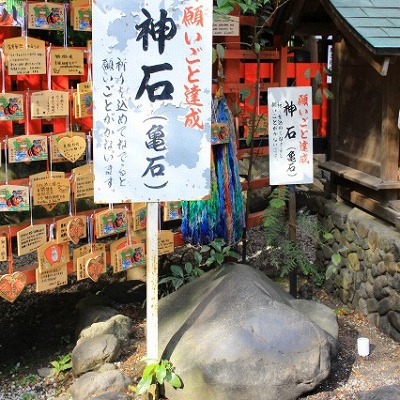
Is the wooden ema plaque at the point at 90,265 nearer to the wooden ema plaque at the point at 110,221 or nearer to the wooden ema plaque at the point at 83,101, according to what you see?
the wooden ema plaque at the point at 110,221

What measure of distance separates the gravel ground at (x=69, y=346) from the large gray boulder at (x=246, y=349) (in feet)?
0.95

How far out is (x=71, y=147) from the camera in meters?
5.40

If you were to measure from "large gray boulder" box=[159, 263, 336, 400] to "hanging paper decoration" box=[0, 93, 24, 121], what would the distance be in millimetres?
2089

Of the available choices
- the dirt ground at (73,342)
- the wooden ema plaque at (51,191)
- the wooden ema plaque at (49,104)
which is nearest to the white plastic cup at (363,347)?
the dirt ground at (73,342)

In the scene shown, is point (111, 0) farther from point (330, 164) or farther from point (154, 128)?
point (330, 164)

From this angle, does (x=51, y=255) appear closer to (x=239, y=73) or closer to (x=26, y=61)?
(x=26, y=61)

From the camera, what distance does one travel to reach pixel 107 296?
22.3 feet

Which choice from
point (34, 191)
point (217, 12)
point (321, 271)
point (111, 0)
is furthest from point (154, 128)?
point (321, 271)

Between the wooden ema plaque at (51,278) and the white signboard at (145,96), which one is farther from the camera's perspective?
the wooden ema plaque at (51,278)

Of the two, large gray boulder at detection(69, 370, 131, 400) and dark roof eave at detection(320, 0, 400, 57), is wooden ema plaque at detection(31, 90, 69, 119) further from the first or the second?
dark roof eave at detection(320, 0, 400, 57)

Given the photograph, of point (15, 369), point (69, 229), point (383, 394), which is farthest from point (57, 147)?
point (383, 394)

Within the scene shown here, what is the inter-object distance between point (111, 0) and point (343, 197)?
3594 millimetres

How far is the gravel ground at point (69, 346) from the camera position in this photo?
4938 millimetres

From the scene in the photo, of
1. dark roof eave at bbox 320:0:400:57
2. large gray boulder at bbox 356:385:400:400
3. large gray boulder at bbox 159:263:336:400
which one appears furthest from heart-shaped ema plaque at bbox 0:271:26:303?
dark roof eave at bbox 320:0:400:57
